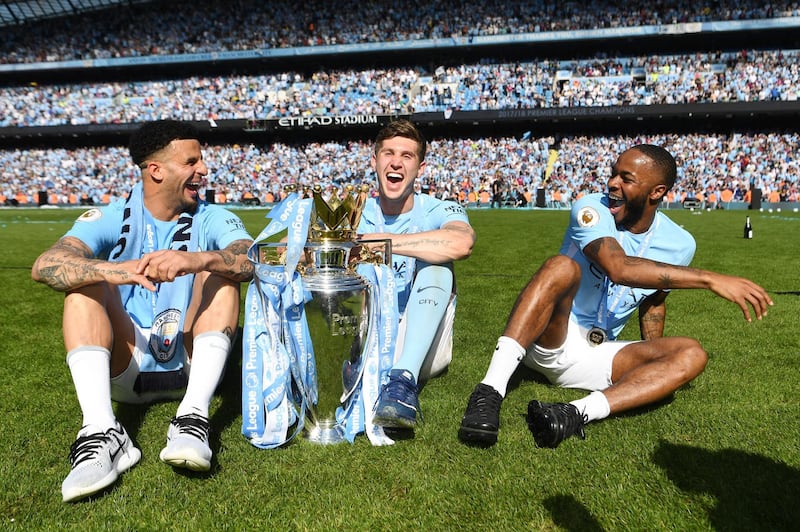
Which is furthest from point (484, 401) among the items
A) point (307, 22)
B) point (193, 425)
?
point (307, 22)

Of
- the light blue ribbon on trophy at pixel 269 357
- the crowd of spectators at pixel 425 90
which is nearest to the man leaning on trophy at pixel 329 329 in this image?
the light blue ribbon on trophy at pixel 269 357

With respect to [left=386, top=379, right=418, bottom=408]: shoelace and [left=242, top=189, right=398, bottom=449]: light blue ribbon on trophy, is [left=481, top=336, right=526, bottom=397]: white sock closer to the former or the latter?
[left=386, top=379, right=418, bottom=408]: shoelace

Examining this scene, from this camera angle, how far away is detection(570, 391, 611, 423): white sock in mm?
2695

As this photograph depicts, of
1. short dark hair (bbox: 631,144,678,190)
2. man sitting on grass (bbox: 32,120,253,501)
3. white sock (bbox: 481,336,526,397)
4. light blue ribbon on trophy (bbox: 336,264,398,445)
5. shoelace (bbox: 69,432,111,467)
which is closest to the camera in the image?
shoelace (bbox: 69,432,111,467)

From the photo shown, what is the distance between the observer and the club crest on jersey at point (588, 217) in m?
2.93

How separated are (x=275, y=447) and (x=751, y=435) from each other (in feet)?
7.10

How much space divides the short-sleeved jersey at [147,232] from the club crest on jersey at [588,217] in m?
1.68

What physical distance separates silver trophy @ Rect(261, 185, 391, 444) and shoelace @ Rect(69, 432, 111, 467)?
850 mm

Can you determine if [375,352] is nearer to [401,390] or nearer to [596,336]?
[401,390]

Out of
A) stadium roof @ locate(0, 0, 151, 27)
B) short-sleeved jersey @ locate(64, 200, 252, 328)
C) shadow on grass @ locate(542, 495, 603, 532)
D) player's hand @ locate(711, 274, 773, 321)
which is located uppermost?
stadium roof @ locate(0, 0, 151, 27)

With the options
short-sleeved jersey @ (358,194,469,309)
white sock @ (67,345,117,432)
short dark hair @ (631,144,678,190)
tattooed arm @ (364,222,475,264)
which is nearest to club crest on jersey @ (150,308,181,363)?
white sock @ (67,345,117,432)

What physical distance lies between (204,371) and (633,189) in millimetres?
2276

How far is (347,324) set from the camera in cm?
257

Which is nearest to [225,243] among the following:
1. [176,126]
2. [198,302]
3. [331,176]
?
[198,302]
